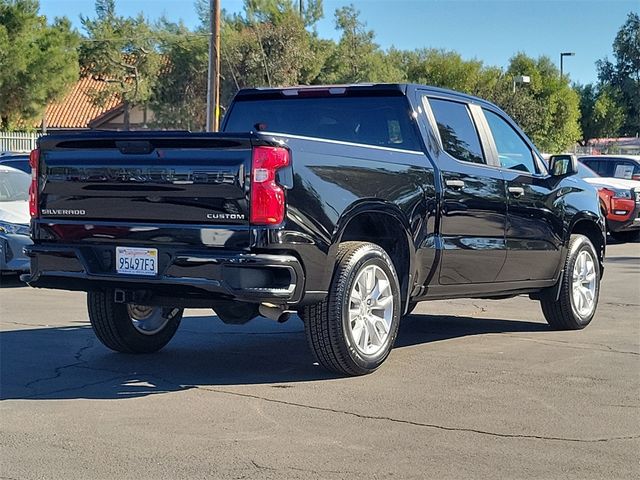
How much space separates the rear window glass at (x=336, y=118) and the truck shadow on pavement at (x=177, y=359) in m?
1.74

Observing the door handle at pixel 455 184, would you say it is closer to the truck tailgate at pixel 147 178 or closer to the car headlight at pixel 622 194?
the truck tailgate at pixel 147 178

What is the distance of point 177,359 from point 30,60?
26.3m

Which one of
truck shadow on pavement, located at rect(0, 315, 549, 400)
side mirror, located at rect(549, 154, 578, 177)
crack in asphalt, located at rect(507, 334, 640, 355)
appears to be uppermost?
side mirror, located at rect(549, 154, 578, 177)

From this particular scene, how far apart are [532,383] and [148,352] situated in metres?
2.98

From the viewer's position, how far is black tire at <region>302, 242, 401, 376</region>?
6.55 m

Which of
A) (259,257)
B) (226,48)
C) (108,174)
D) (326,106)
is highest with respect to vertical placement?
(226,48)

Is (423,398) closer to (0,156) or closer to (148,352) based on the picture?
(148,352)

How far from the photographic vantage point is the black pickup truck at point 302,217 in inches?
243

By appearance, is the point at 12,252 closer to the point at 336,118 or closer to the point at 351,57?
the point at 336,118

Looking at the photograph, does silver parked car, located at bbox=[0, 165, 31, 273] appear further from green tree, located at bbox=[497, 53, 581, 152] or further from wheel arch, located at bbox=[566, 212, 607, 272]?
green tree, located at bbox=[497, 53, 581, 152]

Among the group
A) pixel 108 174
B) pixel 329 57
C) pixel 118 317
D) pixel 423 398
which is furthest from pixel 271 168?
pixel 329 57

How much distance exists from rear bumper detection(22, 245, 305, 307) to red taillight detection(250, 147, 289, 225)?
0.79 ft

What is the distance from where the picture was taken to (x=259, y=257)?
6074 mm

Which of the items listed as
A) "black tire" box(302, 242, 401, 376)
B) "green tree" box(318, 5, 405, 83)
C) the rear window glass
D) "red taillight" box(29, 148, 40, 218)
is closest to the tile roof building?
"green tree" box(318, 5, 405, 83)
